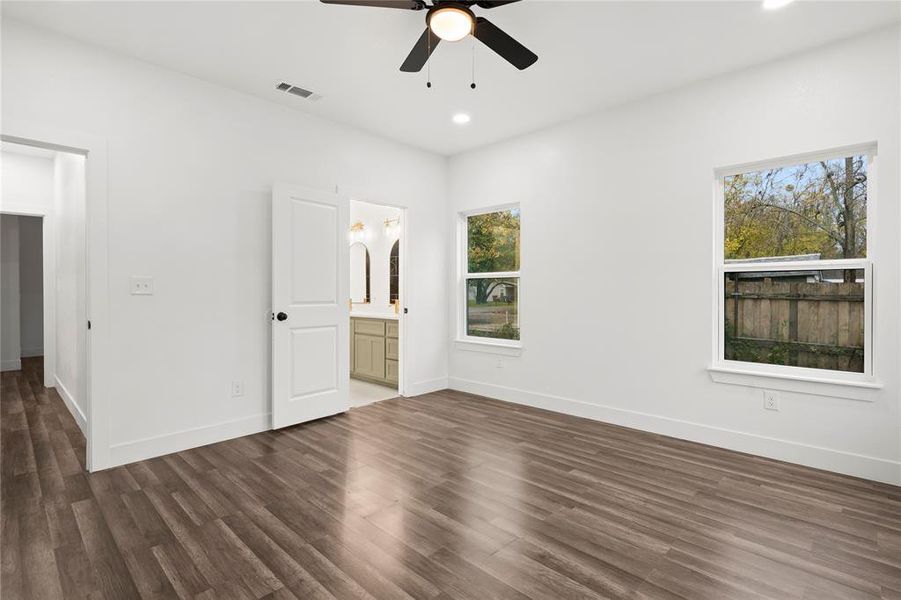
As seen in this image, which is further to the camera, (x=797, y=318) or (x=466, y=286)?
(x=466, y=286)

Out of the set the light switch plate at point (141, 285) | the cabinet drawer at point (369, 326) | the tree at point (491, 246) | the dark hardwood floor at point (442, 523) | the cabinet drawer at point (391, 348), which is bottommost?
the dark hardwood floor at point (442, 523)

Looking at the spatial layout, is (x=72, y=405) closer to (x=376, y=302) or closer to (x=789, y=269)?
(x=376, y=302)

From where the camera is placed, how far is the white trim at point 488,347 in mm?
4838

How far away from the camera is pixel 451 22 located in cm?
220

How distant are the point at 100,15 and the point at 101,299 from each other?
5.81ft

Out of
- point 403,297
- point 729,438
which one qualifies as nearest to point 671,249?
→ point 729,438

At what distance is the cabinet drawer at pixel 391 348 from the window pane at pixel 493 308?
91 cm

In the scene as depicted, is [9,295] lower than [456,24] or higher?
lower

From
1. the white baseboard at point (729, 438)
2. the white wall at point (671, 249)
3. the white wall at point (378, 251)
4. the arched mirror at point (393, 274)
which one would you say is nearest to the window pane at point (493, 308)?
the white wall at point (671, 249)

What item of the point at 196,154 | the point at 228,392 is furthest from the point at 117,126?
the point at 228,392

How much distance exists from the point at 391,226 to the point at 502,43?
378 cm

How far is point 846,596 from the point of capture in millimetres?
1782

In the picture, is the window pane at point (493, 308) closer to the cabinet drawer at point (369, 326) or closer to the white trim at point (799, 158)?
the cabinet drawer at point (369, 326)

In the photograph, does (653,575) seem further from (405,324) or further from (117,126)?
(117,126)
